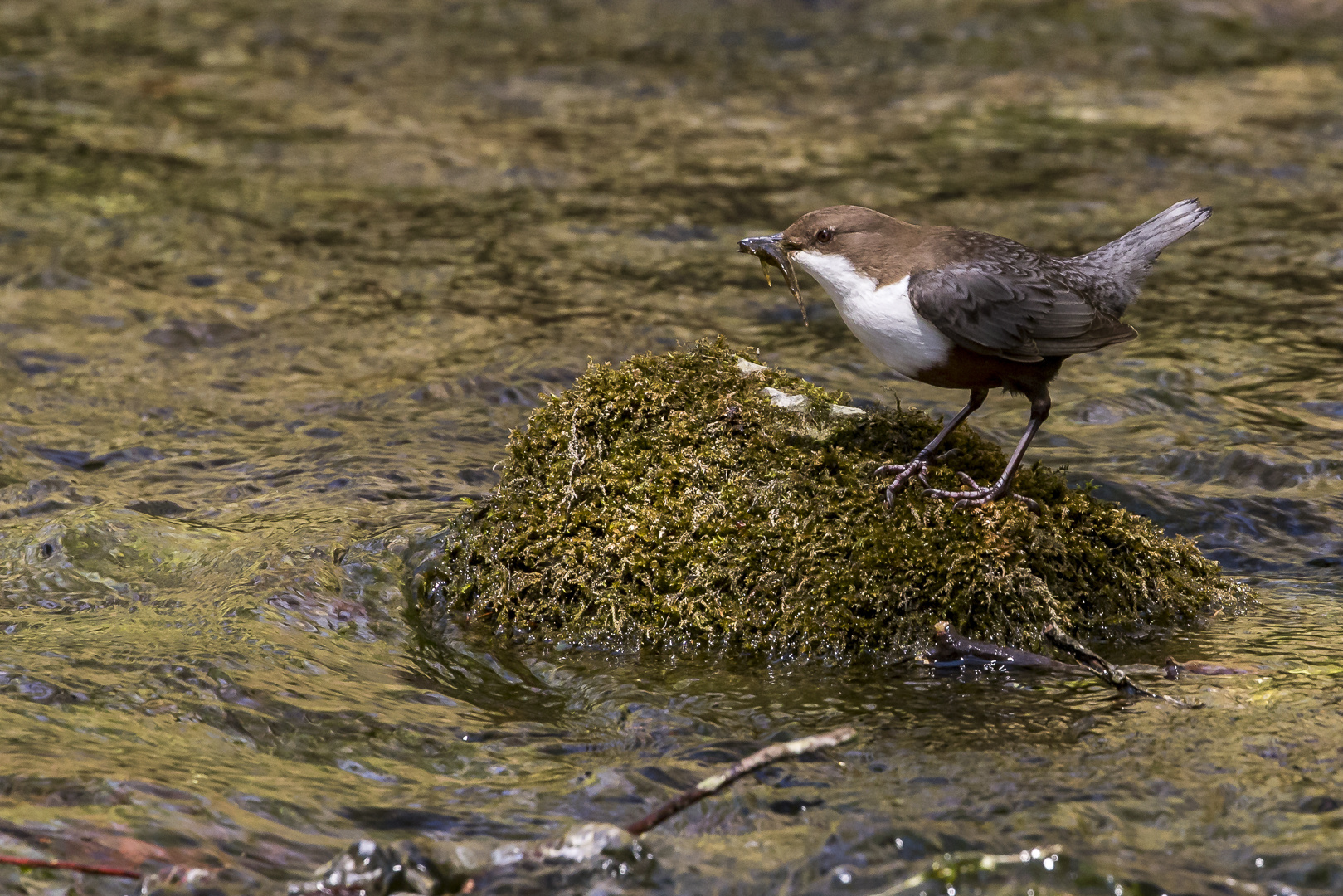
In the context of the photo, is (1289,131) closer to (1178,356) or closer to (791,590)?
(1178,356)

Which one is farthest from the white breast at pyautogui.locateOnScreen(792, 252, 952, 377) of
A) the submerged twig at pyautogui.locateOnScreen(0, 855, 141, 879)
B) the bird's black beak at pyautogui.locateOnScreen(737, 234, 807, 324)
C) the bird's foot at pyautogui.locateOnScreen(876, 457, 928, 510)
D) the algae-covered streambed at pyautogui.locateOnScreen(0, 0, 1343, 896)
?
the submerged twig at pyautogui.locateOnScreen(0, 855, 141, 879)

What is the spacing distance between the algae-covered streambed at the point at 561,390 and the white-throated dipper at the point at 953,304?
86 cm

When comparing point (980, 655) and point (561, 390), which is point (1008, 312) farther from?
point (561, 390)

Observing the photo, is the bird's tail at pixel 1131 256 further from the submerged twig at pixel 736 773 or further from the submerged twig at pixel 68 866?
the submerged twig at pixel 68 866

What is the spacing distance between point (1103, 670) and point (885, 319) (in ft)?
3.86

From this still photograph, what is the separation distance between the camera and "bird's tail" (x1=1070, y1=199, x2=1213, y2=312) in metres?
4.44

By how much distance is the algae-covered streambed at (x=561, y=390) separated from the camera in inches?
117

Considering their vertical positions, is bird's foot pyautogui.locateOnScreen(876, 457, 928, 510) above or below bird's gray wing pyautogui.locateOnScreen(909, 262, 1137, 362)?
below

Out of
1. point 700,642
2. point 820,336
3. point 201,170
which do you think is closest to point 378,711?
point 700,642

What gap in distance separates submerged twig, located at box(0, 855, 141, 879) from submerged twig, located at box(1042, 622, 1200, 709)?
2.29 meters

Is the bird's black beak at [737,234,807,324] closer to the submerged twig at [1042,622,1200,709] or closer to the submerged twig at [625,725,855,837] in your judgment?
the submerged twig at [1042,622,1200,709]

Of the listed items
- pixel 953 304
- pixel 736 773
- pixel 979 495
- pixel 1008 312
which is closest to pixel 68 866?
pixel 736 773

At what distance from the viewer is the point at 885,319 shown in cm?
392

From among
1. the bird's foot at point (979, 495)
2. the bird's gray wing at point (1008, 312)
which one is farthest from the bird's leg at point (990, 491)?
the bird's gray wing at point (1008, 312)
